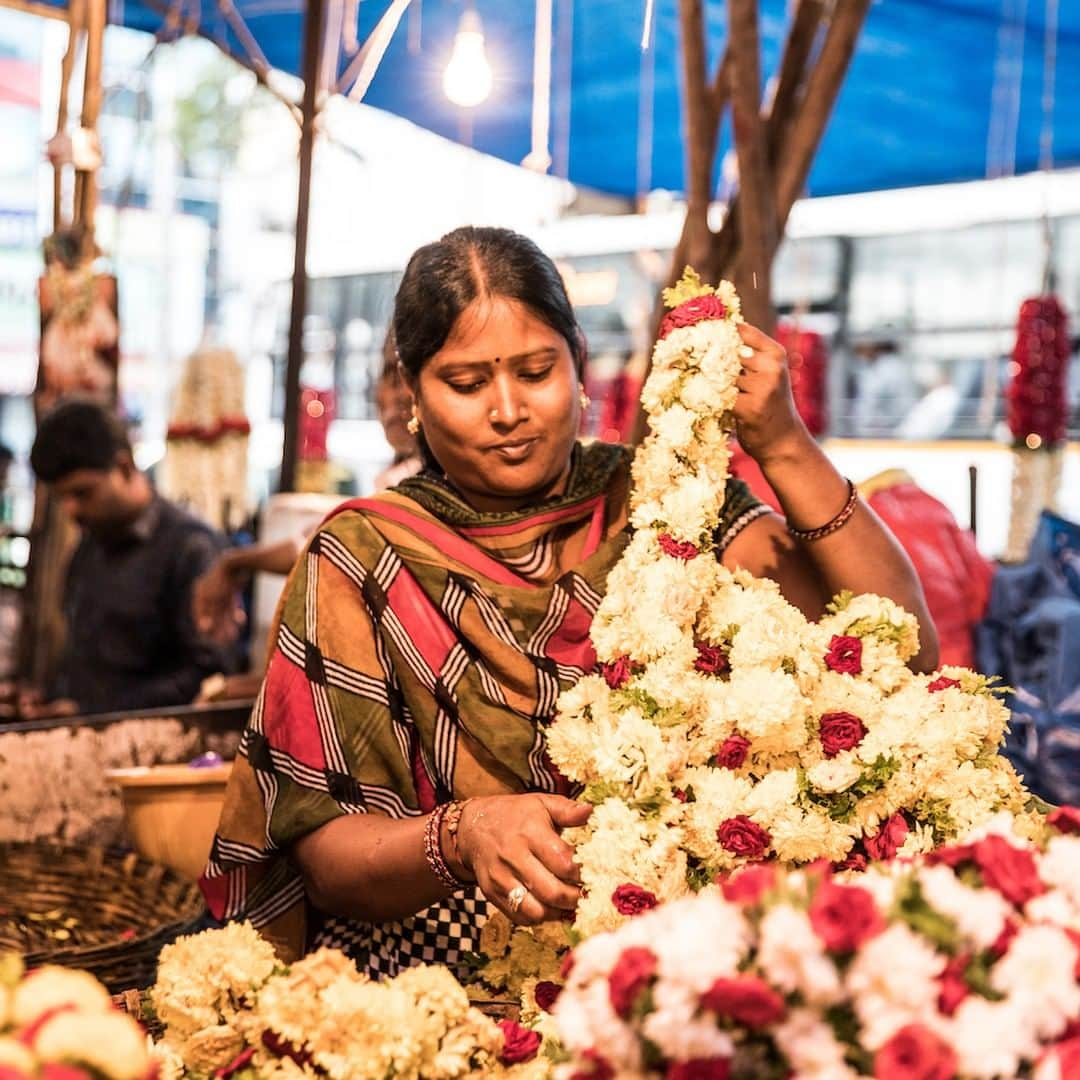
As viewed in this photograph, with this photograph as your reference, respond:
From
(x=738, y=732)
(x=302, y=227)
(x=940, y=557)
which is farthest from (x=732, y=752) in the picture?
(x=302, y=227)

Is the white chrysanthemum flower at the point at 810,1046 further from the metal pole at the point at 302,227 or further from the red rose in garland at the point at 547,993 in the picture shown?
the metal pole at the point at 302,227

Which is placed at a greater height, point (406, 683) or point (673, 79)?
point (673, 79)

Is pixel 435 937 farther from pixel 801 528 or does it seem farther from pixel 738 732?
pixel 801 528

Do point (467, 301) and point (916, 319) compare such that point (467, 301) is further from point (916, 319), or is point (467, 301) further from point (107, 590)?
point (916, 319)

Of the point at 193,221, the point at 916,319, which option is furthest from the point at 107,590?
the point at 193,221

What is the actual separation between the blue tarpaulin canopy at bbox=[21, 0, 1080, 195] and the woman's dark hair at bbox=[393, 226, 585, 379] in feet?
13.8

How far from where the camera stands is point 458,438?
2.04 metres

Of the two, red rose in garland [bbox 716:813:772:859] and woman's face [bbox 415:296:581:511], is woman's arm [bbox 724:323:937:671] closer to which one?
woman's face [bbox 415:296:581:511]

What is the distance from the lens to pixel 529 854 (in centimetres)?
159

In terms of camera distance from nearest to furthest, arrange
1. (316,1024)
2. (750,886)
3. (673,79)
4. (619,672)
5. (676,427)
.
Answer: (750,886) < (316,1024) < (619,672) < (676,427) < (673,79)

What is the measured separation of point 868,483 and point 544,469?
215 cm

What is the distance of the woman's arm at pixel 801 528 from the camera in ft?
6.17

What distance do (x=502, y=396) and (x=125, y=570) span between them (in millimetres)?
3063

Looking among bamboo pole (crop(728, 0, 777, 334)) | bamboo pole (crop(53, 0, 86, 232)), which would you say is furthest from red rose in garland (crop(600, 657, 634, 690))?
bamboo pole (crop(53, 0, 86, 232))
